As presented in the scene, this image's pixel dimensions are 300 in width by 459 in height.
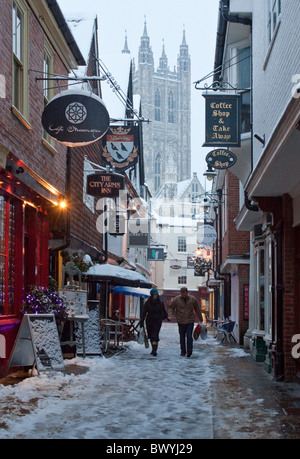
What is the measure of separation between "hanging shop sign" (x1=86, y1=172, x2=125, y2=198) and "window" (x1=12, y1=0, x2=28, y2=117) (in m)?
6.14

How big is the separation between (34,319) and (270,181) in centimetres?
420

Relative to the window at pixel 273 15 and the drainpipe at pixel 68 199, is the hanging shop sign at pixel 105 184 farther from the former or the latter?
the window at pixel 273 15

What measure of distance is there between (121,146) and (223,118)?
775 cm

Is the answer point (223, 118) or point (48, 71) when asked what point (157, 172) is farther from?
point (48, 71)

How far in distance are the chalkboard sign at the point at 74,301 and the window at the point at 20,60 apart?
3.72m

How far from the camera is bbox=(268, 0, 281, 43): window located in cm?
1048

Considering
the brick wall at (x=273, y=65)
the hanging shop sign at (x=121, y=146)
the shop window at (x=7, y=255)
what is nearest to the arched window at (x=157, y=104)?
the hanging shop sign at (x=121, y=146)

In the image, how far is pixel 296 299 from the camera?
11.4m

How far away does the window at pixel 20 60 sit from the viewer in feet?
36.8

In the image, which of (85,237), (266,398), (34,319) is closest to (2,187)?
(34,319)

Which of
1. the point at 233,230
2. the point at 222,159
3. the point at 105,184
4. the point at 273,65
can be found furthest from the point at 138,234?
the point at 273,65

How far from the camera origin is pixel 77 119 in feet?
36.2
